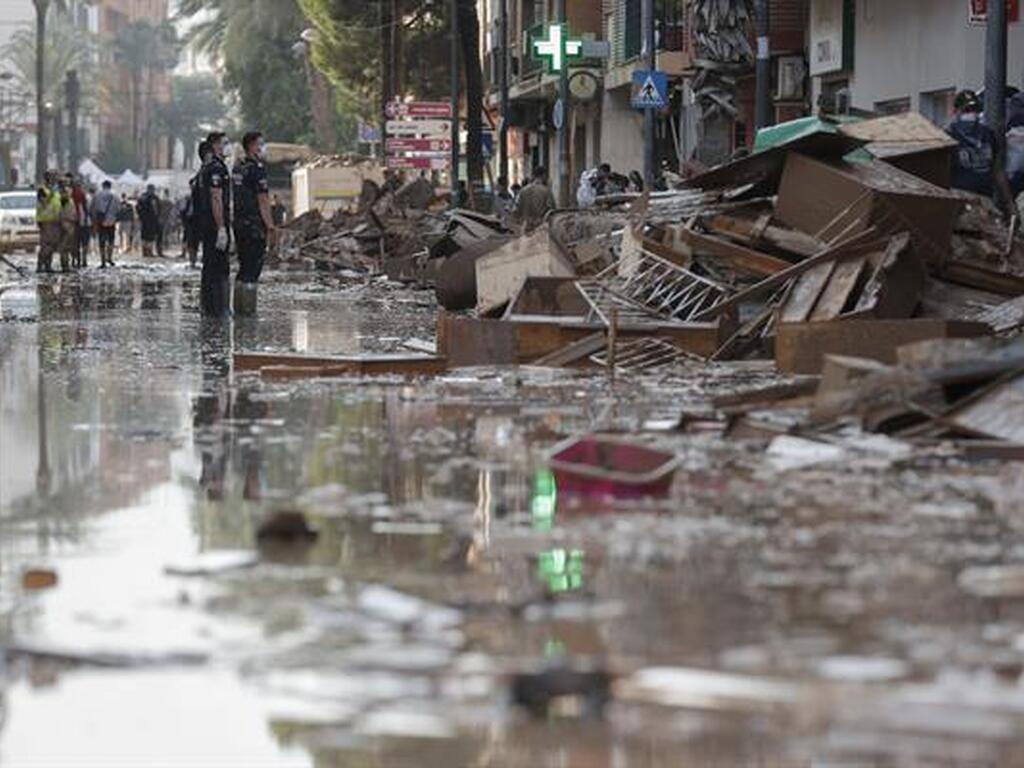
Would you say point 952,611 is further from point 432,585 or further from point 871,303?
point 871,303

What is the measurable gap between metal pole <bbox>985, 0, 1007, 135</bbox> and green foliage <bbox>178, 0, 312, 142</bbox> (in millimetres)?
81539

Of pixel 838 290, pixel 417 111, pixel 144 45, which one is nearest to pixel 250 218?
pixel 838 290

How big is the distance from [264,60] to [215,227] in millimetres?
83555

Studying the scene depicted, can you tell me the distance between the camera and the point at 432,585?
7.79 m

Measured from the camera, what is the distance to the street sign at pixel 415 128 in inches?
2464

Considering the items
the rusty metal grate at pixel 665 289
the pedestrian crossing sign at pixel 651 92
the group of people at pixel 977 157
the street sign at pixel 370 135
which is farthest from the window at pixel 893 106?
the street sign at pixel 370 135

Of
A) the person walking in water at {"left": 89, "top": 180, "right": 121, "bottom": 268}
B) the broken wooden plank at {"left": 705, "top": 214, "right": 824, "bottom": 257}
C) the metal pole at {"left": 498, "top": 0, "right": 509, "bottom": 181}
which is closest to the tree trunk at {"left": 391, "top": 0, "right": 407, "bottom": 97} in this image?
the metal pole at {"left": 498, "top": 0, "right": 509, "bottom": 181}

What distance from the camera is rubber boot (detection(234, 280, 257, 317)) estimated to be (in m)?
25.6

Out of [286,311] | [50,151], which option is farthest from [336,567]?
[50,151]

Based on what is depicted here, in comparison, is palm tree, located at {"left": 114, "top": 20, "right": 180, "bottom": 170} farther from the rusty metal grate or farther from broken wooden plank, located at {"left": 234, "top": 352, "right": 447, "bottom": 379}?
broken wooden plank, located at {"left": 234, "top": 352, "right": 447, "bottom": 379}

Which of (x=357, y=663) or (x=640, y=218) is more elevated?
(x=640, y=218)

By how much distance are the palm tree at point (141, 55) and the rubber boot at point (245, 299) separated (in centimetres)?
15982

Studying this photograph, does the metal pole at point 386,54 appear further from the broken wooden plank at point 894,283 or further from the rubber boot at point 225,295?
the broken wooden plank at point 894,283

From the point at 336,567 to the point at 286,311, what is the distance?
1918 centimetres
